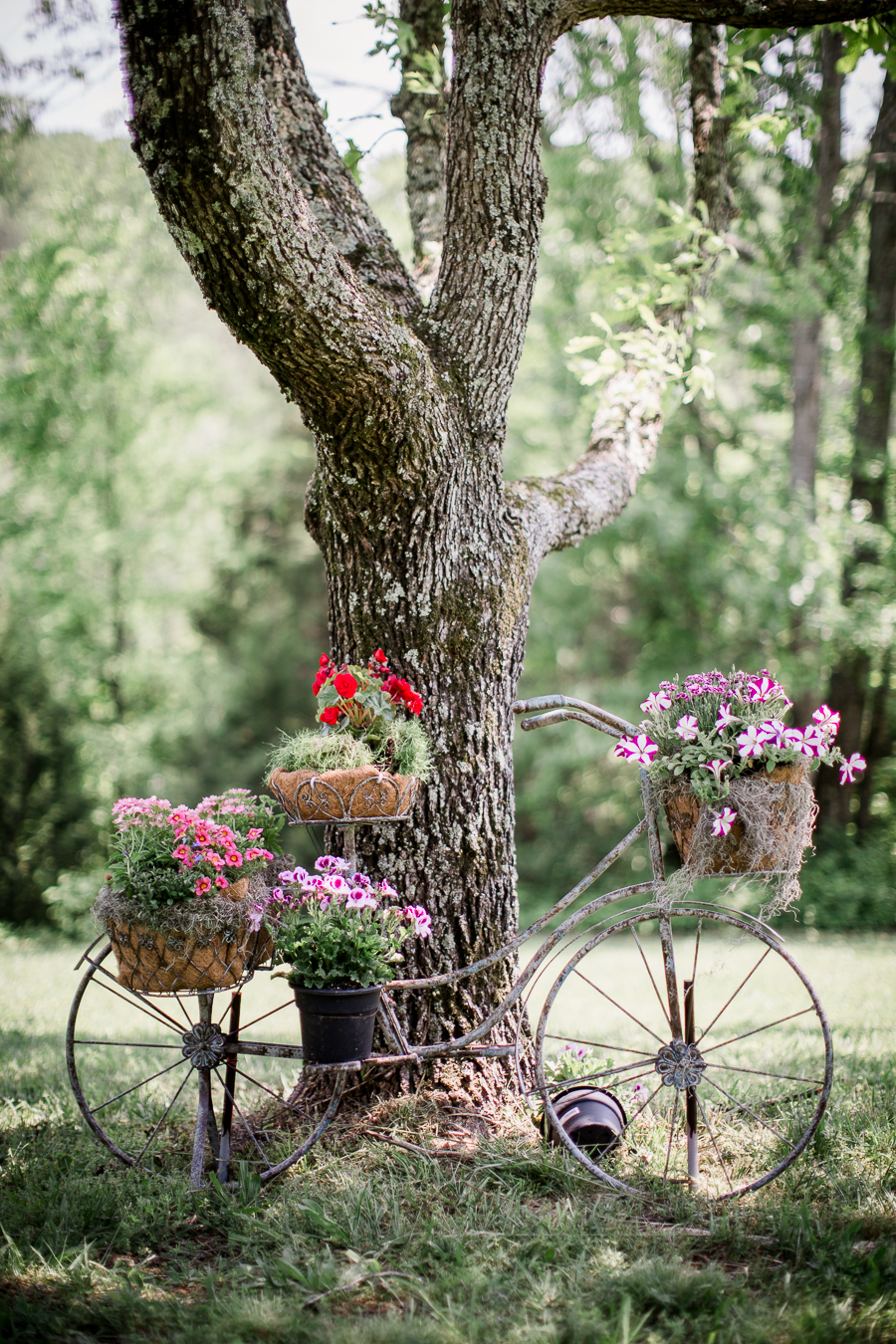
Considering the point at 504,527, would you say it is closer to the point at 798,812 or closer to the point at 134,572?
the point at 798,812

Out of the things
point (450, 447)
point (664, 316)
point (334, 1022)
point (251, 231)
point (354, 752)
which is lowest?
point (334, 1022)

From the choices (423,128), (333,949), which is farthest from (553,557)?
(333,949)

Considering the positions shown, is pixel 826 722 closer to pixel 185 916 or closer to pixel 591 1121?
pixel 591 1121

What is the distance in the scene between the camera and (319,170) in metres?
3.21

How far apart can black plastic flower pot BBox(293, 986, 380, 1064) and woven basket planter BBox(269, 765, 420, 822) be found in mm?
528

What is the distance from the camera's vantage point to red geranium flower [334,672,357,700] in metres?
2.67

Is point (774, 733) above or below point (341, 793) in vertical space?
above

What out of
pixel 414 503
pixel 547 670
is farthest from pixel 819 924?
pixel 414 503

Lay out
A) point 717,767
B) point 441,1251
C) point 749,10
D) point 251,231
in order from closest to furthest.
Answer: point 441,1251 < point 251,231 < point 717,767 < point 749,10

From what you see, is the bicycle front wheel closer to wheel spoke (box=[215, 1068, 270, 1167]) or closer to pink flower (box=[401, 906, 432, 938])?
pink flower (box=[401, 906, 432, 938])

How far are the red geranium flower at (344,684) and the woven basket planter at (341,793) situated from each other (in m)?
0.24

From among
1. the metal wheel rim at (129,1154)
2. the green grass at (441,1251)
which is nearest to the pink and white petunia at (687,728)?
the green grass at (441,1251)

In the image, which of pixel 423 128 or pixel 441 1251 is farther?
pixel 423 128

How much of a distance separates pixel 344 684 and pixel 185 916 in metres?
0.83
